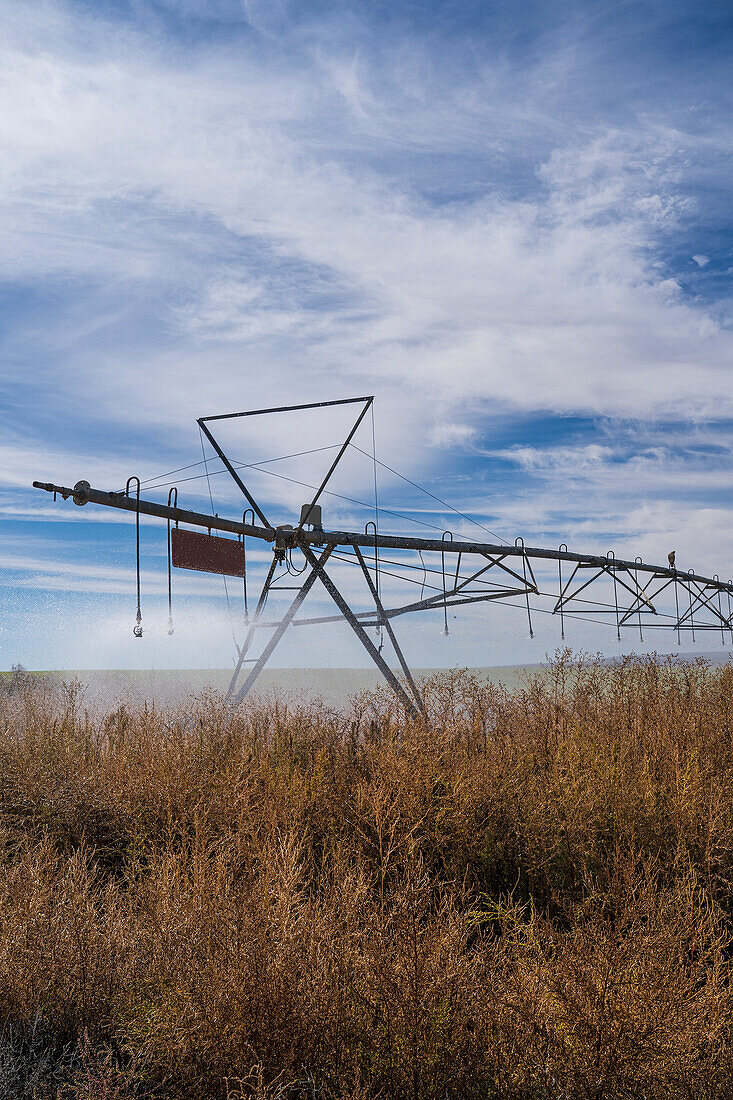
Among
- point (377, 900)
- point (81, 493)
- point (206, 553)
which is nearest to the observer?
point (377, 900)

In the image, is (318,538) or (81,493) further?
(318,538)

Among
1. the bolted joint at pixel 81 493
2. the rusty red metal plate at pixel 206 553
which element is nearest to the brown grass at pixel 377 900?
the rusty red metal plate at pixel 206 553

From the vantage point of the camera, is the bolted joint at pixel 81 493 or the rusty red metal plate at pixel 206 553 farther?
the rusty red metal plate at pixel 206 553

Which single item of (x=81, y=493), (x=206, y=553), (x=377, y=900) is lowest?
(x=377, y=900)

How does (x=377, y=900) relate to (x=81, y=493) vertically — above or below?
below

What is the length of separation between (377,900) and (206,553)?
18.1ft

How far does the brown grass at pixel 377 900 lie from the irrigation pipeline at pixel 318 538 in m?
2.48

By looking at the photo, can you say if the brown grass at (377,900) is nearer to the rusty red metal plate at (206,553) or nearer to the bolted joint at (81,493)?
the rusty red metal plate at (206,553)

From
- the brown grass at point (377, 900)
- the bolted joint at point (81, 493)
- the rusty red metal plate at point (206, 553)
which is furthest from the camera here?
the rusty red metal plate at point (206, 553)

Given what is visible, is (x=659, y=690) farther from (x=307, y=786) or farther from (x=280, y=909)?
(x=280, y=909)

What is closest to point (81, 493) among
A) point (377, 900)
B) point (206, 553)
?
point (206, 553)

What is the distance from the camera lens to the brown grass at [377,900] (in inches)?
116

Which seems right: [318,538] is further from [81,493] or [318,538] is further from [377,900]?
[377,900]

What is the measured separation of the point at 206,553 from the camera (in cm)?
964
